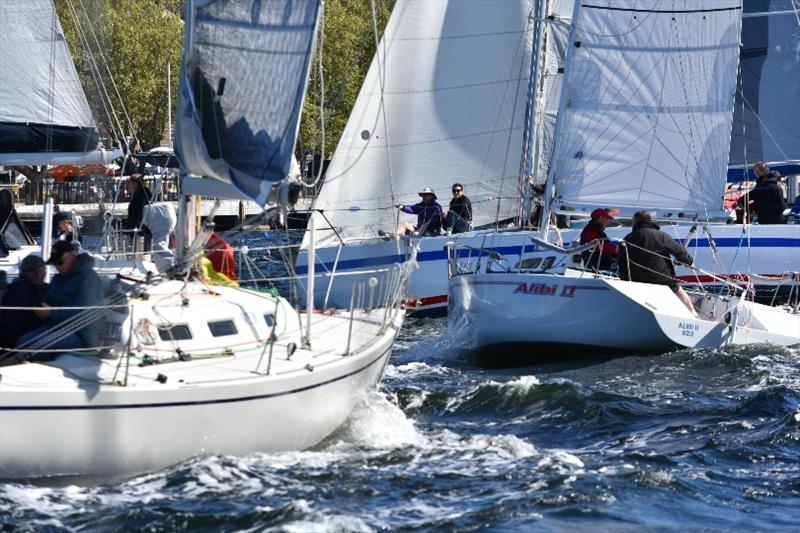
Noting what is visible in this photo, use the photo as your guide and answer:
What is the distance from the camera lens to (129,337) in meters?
11.0

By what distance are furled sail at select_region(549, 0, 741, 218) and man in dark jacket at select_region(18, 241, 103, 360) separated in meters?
10.0

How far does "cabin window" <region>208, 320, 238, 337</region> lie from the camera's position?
12.5m

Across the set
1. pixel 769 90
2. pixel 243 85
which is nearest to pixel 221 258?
pixel 243 85

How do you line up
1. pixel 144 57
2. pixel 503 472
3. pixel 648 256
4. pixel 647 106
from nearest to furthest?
pixel 503 472 → pixel 648 256 → pixel 647 106 → pixel 144 57

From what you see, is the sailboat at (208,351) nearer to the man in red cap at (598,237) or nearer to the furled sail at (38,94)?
the furled sail at (38,94)

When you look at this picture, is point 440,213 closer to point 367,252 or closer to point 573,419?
point 367,252

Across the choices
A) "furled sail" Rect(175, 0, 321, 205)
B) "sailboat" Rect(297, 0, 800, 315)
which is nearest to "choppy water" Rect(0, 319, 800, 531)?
"furled sail" Rect(175, 0, 321, 205)

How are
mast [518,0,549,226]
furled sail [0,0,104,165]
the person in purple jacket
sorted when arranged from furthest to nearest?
the person in purple jacket, mast [518,0,549,226], furled sail [0,0,104,165]

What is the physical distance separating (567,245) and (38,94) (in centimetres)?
991

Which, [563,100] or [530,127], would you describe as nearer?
[563,100]

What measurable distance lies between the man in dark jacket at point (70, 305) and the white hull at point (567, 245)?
12114 millimetres

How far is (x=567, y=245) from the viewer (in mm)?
23750

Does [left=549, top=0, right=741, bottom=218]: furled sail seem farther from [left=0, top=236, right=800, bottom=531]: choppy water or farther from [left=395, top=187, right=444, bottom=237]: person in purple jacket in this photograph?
[left=0, top=236, right=800, bottom=531]: choppy water

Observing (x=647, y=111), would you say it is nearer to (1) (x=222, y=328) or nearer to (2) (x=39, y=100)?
(2) (x=39, y=100)
